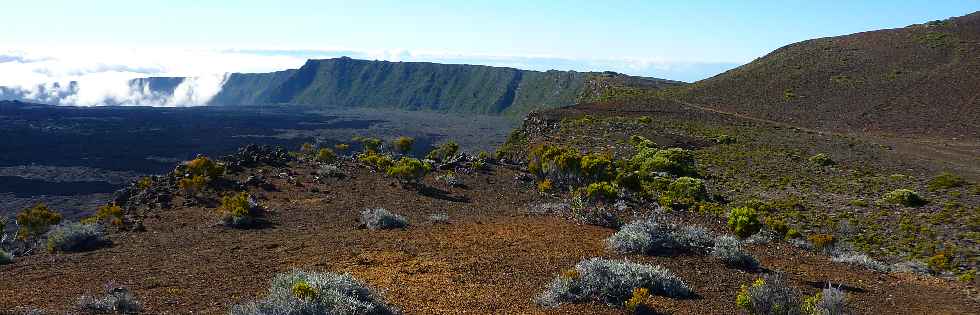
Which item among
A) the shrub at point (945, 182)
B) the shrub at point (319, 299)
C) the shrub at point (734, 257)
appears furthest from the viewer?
the shrub at point (945, 182)

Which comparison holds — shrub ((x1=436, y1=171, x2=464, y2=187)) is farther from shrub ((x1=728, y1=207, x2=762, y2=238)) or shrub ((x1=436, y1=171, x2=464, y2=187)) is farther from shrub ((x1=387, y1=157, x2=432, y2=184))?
shrub ((x1=728, y1=207, x2=762, y2=238))

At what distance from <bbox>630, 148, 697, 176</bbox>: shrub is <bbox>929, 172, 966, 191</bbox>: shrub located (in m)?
10.2

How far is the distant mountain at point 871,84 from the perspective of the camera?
4994 centimetres

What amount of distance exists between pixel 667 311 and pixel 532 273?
271cm

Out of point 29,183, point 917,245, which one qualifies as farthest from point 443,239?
point 29,183

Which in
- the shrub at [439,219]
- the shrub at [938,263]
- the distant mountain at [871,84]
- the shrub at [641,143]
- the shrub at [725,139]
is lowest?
the shrub at [938,263]

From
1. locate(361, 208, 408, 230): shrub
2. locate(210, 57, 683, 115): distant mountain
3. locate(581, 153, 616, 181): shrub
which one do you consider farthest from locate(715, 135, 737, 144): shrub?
locate(210, 57, 683, 115): distant mountain

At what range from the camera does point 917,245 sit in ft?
61.5

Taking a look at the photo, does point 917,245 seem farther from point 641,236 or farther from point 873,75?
point 873,75

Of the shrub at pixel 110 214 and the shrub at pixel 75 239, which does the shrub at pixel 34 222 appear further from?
the shrub at pixel 75 239

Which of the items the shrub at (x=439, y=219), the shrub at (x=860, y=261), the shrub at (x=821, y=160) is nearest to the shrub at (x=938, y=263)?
the shrub at (x=860, y=261)

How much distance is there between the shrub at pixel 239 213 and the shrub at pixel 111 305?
7294 millimetres

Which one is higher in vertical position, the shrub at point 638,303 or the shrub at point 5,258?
the shrub at point 638,303

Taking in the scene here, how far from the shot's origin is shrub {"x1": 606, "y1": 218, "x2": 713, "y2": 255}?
41.2ft
